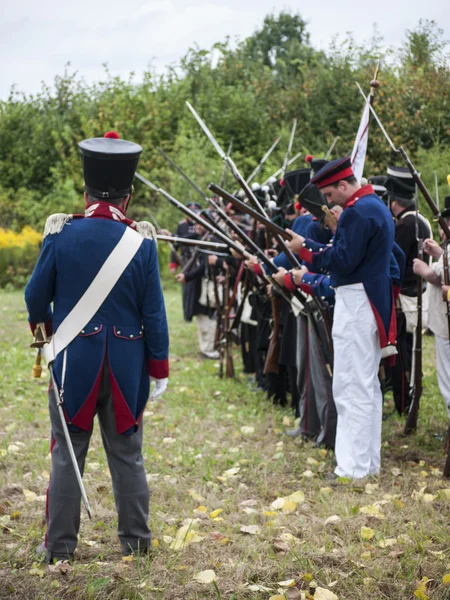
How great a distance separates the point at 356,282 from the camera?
17.5 feet

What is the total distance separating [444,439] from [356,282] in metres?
1.82

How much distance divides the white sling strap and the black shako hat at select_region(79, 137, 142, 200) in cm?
26

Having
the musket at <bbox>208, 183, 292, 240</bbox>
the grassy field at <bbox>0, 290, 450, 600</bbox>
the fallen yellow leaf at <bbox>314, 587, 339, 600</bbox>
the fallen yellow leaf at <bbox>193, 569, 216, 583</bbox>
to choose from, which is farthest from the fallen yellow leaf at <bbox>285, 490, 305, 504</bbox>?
the musket at <bbox>208, 183, 292, 240</bbox>

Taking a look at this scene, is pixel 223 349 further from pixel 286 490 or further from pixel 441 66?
pixel 441 66

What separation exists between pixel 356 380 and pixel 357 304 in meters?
0.53

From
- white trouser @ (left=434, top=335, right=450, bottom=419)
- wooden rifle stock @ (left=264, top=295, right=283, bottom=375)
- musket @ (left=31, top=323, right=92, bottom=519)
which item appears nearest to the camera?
musket @ (left=31, top=323, right=92, bottom=519)

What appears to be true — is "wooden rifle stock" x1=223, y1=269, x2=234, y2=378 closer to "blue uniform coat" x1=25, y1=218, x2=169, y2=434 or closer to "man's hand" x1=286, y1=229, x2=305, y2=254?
"man's hand" x1=286, y1=229, x2=305, y2=254

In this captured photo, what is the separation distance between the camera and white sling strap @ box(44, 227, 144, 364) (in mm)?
3879

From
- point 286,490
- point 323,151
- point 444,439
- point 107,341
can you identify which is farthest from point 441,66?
point 107,341

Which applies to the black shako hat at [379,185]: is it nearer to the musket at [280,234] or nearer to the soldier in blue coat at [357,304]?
the musket at [280,234]

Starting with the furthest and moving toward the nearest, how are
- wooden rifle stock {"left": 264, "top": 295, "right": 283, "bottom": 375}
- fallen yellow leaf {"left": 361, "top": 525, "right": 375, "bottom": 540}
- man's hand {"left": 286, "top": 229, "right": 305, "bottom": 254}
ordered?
1. wooden rifle stock {"left": 264, "top": 295, "right": 283, "bottom": 375}
2. man's hand {"left": 286, "top": 229, "right": 305, "bottom": 254}
3. fallen yellow leaf {"left": 361, "top": 525, "right": 375, "bottom": 540}

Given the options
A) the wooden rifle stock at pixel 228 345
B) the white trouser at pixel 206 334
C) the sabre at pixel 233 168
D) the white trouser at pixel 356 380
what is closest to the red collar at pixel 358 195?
the white trouser at pixel 356 380

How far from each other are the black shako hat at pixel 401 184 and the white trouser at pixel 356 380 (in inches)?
84.0

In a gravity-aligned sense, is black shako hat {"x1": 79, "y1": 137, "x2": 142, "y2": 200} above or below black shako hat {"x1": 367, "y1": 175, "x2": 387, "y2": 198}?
above
